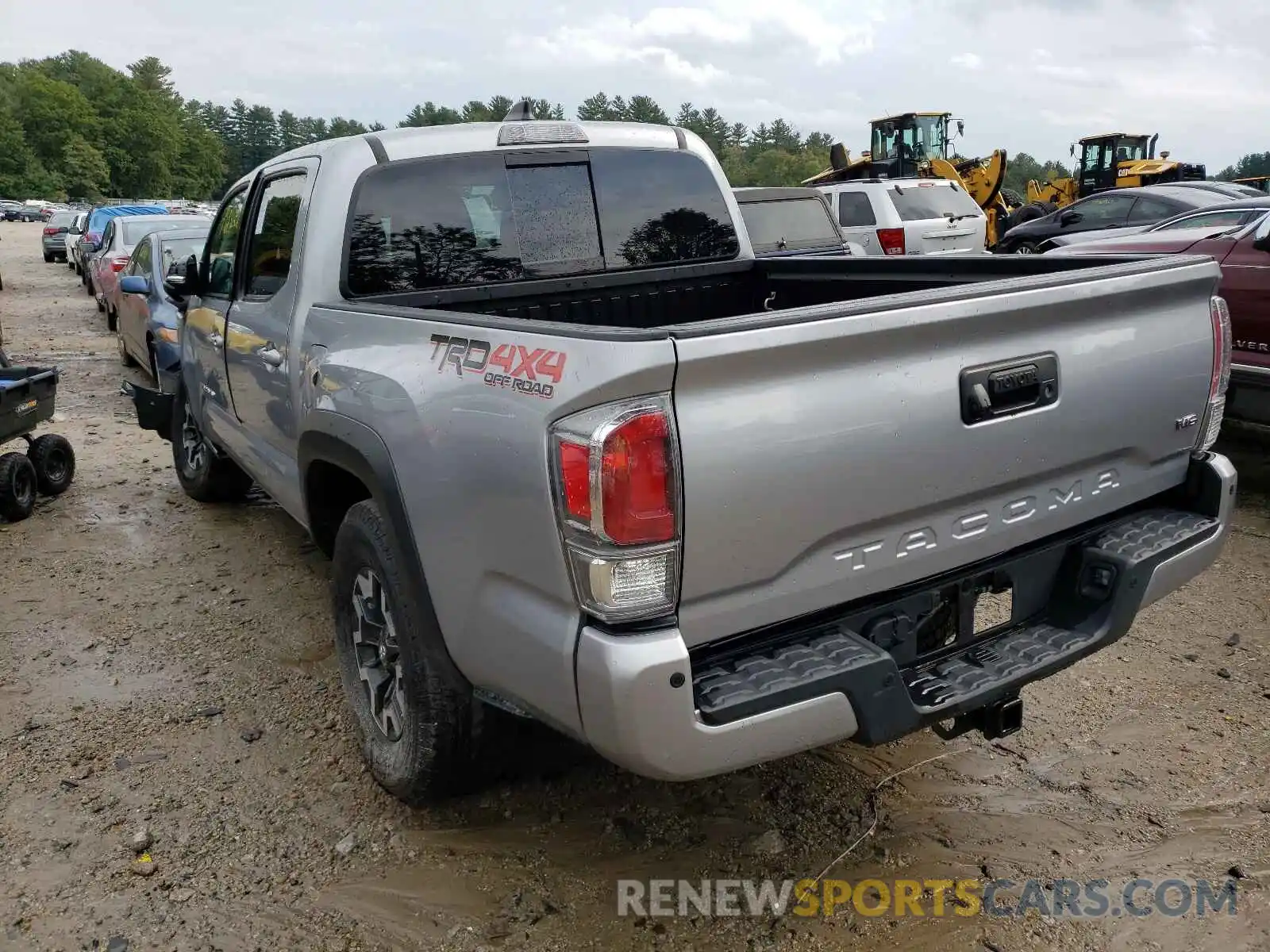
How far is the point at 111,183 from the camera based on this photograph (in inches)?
4830

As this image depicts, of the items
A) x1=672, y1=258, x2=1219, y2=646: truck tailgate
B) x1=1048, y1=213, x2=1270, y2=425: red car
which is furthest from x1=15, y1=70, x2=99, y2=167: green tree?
x1=672, y1=258, x2=1219, y2=646: truck tailgate

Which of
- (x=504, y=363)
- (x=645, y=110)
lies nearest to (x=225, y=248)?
(x=504, y=363)

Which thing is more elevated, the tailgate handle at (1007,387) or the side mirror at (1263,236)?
the side mirror at (1263,236)

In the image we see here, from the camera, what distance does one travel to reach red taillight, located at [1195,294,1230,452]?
3.08 m

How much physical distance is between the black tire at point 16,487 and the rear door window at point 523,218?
12.4ft

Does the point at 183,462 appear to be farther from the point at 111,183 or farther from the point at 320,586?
the point at 111,183

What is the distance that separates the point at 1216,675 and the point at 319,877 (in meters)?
3.40

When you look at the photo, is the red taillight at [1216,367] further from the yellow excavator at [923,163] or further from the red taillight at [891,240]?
the yellow excavator at [923,163]

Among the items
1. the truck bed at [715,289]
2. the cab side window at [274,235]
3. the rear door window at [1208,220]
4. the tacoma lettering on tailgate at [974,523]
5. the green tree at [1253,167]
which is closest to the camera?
the tacoma lettering on tailgate at [974,523]

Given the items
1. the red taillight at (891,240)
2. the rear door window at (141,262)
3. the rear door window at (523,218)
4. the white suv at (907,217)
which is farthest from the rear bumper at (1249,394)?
the rear door window at (141,262)

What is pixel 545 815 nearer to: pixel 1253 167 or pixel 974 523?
pixel 974 523

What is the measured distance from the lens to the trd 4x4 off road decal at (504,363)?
223 cm

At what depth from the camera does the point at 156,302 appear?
28.2ft

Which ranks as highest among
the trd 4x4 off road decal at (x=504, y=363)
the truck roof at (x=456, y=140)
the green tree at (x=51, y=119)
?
the green tree at (x=51, y=119)
